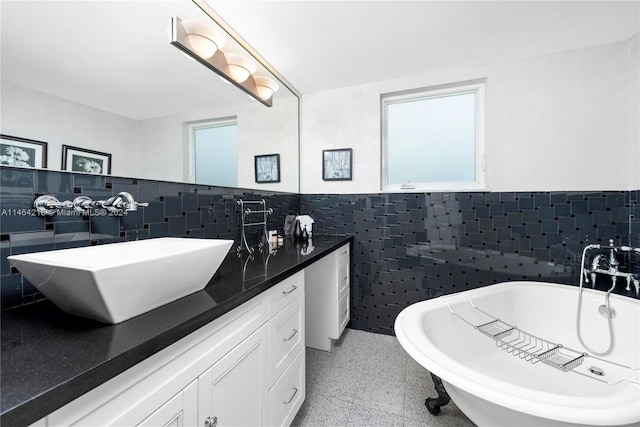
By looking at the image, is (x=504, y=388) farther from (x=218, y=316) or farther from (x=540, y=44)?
(x=540, y=44)

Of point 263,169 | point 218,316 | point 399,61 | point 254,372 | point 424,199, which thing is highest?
point 399,61

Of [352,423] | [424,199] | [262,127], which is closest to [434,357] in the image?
[352,423]

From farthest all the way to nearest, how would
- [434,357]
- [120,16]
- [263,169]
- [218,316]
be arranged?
[263,169] → [120,16] → [434,357] → [218,316]

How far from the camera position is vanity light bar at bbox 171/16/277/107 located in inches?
54.6

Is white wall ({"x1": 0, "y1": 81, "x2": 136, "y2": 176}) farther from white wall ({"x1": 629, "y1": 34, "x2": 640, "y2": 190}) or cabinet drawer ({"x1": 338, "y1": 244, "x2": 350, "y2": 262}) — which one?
white wall ({"x1": 629, "y1": 34, "x2": 640, "y2": 190})

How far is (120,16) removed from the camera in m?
1.13

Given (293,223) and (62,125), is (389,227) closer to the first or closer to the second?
(293,223)

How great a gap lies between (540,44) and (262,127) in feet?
7.07

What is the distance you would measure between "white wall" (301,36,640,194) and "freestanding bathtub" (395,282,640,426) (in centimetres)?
84

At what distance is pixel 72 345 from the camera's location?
57 centimetres

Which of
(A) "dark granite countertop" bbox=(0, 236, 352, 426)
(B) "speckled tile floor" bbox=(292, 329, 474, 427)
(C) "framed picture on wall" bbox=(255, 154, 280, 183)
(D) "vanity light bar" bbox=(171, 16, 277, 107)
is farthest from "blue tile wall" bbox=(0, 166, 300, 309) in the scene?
(B) "speckled tile floor" bbox=(292, 329, 474, 427)

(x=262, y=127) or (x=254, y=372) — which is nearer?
(x=254, y=372)

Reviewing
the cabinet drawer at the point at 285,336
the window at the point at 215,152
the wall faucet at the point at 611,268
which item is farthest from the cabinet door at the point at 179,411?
the wall faucet at the point at 611,268

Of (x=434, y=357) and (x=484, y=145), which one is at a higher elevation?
(x=484, y=145)
